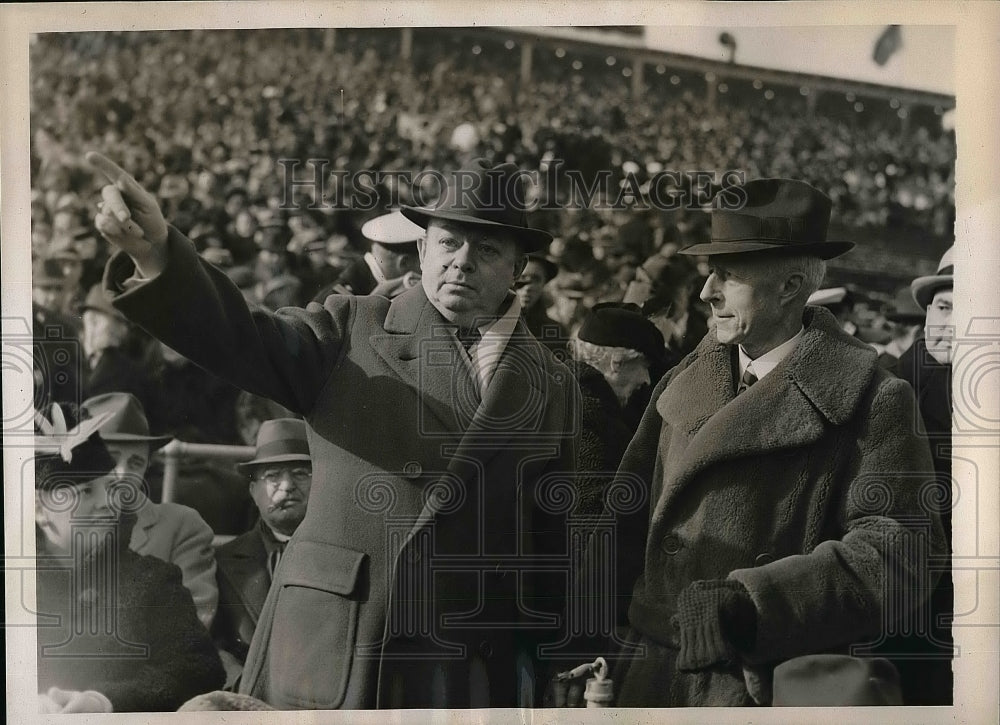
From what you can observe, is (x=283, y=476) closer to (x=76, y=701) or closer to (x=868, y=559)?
(x=76, y=701)

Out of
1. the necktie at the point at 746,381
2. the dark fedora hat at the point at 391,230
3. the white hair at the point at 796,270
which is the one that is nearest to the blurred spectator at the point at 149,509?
Answer: the dark fedora hat at the point at 391,230

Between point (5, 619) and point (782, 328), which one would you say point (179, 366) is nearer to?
point (5, 619)

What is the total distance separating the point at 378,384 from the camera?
428cm

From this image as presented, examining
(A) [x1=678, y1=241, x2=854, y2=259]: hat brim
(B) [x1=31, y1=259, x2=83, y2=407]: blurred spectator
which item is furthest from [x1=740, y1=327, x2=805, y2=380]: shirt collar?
(B) [x1=31, y1=259, x2=83, y2=407]: blurred spectator

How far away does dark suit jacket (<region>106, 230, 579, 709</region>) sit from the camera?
4.24m

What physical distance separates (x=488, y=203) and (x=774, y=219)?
3.56ft

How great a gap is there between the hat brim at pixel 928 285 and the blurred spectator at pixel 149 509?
2868mm

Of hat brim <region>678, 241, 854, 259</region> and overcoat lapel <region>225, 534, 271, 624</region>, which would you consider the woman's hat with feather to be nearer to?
overcoat lapel <region>225, 534, 271, 624</region>

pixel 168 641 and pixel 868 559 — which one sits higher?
pixel 868 559

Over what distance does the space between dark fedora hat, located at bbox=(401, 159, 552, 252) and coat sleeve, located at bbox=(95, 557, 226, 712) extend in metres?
1.66

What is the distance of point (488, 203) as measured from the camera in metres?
4.29

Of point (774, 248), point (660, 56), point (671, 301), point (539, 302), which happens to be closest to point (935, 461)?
point (774, 248)

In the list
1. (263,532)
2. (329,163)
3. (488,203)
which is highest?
(329,163)

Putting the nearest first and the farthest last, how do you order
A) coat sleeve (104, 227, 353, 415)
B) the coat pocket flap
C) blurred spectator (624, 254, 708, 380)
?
coat sleeve (104, 227, 353, 415) < the coat pocket flap < blurred spectator (624, 254, 708, 380)
